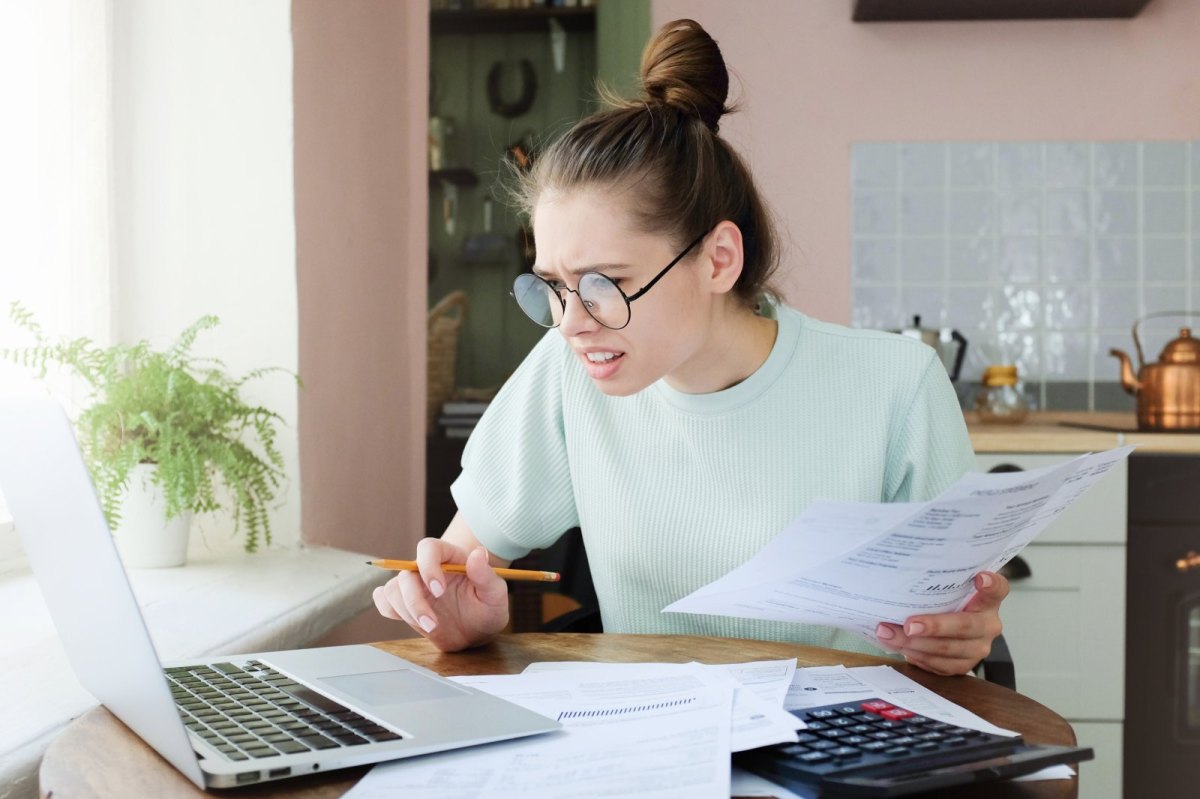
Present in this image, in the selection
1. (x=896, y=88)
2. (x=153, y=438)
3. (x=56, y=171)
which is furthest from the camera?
(x=896, y=88)

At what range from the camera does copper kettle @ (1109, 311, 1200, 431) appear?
264 centimetres

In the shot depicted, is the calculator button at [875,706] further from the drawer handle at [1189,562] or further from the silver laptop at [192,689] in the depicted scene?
the drawer handle at [1189,562]

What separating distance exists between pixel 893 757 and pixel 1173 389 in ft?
7.50

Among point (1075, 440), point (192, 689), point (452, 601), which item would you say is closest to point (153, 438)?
point (452, 601)

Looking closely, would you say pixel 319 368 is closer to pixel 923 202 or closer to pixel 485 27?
pixel 923 202

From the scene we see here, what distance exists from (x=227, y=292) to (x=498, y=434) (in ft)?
2.19

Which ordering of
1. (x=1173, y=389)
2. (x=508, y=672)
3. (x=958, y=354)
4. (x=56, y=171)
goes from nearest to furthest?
(x=508, y=672) → (x=56, y=171) → (x=1173, y=389) → (x=958, y=354)

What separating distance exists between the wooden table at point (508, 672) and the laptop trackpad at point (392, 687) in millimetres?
89

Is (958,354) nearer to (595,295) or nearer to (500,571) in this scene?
(595,295)

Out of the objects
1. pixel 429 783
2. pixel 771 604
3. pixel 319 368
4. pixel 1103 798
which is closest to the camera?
pixel 429 783

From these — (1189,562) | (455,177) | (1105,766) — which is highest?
(455,177)

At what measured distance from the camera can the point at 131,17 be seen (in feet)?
6.14

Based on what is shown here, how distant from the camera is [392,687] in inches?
35.3

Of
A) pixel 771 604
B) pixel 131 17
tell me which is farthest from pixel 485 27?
pixel 771 604
